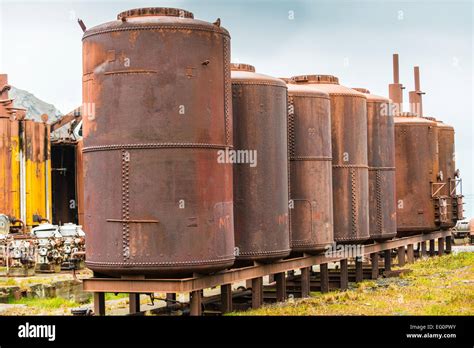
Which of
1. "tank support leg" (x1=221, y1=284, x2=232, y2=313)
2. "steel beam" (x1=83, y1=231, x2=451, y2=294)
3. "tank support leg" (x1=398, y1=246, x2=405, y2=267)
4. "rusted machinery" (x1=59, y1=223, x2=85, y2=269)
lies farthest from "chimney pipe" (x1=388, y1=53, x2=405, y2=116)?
"tank support leg" (x1=221, y1=284, x2=232, y2=313)

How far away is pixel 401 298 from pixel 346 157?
483 centimetres

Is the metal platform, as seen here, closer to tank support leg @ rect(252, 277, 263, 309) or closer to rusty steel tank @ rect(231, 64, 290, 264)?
→ tank support leg @ rect(252, 277, 263, 309)

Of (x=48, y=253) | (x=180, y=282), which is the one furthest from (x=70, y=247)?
(x=180, y=282)

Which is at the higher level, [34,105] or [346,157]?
[34,105]

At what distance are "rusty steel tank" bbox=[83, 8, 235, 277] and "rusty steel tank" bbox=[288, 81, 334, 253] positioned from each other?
5.19 meters

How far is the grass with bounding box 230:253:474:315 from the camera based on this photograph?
1622 centimetres

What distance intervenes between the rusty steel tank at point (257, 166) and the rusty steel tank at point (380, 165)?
26.4 ft

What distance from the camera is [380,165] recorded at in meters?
25.6

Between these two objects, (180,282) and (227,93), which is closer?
(180,282)

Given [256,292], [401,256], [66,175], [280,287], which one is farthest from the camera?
[66,175]

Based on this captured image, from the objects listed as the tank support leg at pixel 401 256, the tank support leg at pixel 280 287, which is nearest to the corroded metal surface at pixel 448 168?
the tank support leg at pixel 401 256

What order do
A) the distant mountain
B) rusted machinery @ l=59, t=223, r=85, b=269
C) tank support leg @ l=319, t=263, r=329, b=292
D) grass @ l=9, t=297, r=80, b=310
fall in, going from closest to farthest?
grass @ l=9, t=297, r=80, b=310 → tank support leg @ l=319, t=263, r=329, b=292 → rusted machinery @ l=59, t=223, r=85, b=269 → the distant mountain

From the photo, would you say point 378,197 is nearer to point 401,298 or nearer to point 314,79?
point 314,79

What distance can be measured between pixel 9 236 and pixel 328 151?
1175 centimetres
